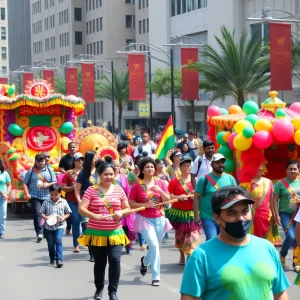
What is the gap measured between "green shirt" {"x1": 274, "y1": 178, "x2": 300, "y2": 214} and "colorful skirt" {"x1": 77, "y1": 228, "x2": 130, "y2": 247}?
2.74 metres

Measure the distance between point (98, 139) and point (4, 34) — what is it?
119m

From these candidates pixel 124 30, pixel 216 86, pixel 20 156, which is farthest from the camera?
pixel 124 30

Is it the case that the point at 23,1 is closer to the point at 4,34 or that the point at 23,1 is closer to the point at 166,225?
the point at 4,34

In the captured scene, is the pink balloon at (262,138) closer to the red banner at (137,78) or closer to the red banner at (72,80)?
the red banner at (137,78)

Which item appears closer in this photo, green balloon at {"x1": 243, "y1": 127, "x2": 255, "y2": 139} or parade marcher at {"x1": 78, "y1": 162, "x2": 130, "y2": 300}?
parade marcher at {"x1": 78, "y1": 162, "x2": 130, "y2": 300}

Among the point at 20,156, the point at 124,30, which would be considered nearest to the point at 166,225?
the point at 20,156

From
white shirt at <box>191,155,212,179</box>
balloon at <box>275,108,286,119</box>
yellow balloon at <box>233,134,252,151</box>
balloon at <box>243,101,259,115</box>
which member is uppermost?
balloon at <box>243,101,259,115</box>

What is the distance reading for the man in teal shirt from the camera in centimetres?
934

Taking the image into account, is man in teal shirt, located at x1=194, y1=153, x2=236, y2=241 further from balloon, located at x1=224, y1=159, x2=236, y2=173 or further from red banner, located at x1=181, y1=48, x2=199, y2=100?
red banner, located at x1=181, y1=48, x2=199, y2=100

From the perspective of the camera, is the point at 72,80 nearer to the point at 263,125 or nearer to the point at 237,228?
the point at 263,125

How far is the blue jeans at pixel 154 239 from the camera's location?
9.30m

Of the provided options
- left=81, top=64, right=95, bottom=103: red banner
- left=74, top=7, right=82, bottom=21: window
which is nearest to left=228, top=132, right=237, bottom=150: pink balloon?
left=81, top=64, right=95, bottom=103: red banner

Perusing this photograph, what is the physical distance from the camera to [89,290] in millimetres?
9273

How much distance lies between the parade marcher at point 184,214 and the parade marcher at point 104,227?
7.18 ft
